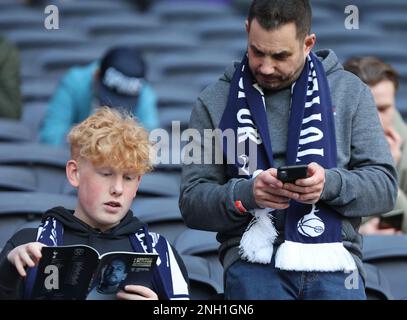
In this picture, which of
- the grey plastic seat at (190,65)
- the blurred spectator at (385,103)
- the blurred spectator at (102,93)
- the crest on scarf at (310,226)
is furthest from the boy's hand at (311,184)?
the grey plastic seat at (190,65)

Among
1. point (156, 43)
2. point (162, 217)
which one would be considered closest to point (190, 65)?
point (156, 43)

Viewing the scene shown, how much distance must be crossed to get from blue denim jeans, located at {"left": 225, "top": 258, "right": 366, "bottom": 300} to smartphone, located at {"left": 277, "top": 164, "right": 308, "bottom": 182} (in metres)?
0.34

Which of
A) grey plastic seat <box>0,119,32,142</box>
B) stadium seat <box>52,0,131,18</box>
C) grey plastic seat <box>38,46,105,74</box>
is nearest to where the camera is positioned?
grey plastic seat <box>0,119,32,142</box>

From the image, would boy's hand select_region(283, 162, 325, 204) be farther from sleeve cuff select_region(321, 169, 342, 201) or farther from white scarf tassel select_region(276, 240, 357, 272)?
white scarf tassel select_region(276, 240, 357, 272)

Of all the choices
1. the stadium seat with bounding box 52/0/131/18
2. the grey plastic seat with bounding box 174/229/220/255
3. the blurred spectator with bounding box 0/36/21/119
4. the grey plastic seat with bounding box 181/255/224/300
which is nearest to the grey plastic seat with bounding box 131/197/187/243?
the grey plastic seat with bounding box 174/229/220/255

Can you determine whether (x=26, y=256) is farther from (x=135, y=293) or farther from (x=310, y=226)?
(x=310, y=226)

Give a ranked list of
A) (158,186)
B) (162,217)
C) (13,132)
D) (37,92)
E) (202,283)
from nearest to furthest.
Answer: (202,283), (162,217), (158,186), (13,132), (37,92)

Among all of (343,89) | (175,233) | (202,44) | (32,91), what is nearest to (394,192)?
(343,89)

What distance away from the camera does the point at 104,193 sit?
119 inches

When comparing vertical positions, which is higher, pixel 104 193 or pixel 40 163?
pixel 40 163

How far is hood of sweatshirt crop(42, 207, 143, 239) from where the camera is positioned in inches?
119

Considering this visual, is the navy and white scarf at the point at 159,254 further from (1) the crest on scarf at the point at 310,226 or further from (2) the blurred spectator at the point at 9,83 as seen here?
(2) the blurred spectator at the point at 9,83

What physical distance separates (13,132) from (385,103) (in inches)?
74.1
